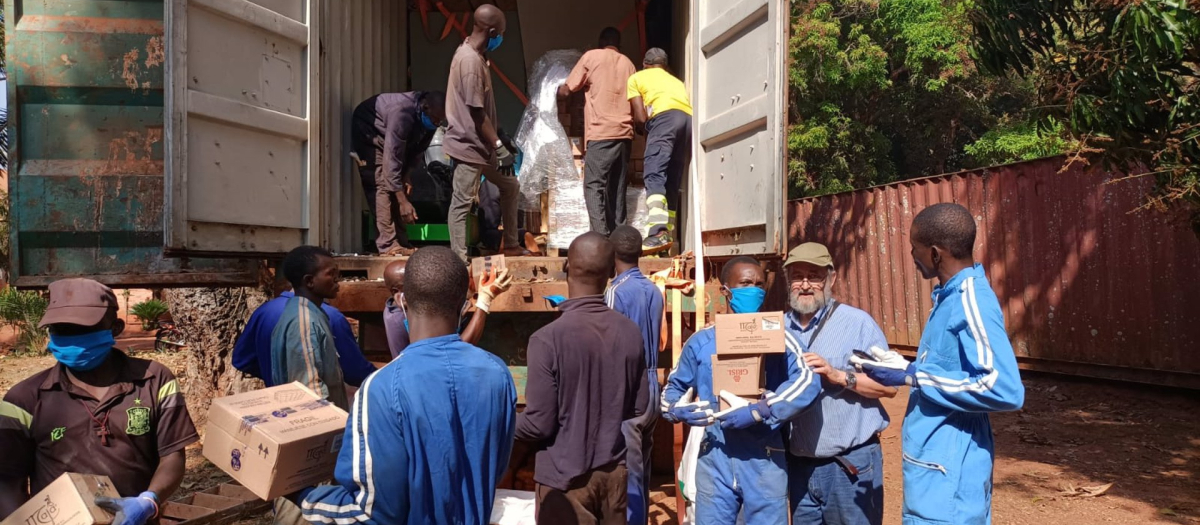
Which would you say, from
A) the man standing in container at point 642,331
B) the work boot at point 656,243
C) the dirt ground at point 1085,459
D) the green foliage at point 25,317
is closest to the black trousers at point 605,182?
the work boot at point 656,243

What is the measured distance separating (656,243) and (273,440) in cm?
347

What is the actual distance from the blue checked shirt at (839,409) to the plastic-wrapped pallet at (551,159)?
111 inches

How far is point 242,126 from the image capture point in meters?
4.55

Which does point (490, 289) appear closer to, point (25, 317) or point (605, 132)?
point (605, 132)

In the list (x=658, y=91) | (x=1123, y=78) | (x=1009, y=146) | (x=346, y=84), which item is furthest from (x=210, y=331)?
(x=1009, y=146)

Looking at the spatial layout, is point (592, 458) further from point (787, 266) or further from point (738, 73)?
point (738, 73)

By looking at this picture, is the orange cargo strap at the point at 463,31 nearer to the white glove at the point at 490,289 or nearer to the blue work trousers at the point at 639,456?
the white glove at the point at 490,289

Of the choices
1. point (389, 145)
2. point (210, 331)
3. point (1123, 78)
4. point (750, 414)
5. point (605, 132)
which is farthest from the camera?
point (210, 331)

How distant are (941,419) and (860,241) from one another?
29.3 ft

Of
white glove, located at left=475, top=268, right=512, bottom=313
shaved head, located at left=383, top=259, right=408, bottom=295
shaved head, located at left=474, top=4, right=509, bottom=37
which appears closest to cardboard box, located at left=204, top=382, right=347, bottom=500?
white glove, located at left=475, top=268, right=512, bottom=313

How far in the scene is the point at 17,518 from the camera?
7.14 ft

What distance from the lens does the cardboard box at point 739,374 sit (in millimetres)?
2930

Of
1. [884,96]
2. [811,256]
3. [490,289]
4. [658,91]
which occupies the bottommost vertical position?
[490,289]

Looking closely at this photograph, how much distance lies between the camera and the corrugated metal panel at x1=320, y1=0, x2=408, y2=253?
18.2ft
